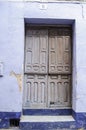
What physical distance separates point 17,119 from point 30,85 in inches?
33.4

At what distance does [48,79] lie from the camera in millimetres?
6312

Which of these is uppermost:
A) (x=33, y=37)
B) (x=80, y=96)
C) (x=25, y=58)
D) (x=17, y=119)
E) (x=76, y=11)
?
(x=76, y=11)

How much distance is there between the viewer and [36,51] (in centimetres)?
632

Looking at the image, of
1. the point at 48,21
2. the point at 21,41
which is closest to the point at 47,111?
the point at 21,41

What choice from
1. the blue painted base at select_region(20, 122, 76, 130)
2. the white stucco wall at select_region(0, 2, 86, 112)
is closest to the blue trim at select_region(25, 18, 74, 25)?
the white stucco wall at select_region(0, 2, 86, 112)

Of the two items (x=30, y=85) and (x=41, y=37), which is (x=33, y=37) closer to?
(x=41, y=37)

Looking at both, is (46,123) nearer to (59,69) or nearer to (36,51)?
(59,69)

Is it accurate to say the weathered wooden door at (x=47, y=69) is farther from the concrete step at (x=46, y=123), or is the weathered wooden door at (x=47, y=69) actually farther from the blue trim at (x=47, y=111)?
the concrete step at (x=46, y=123)

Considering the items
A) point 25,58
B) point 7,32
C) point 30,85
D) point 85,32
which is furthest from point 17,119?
point 85,32

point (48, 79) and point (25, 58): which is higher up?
point (25, 58)

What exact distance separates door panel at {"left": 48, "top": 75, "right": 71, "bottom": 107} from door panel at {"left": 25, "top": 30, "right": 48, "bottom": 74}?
329mm

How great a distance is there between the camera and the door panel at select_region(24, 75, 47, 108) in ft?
20.4

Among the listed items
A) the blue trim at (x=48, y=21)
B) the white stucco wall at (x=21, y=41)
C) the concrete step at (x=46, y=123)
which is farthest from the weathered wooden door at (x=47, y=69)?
the concrete step at (x=46, y=123)

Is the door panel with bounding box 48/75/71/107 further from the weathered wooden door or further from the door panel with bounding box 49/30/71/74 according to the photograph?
the door panel with bounding box 49/30/71/74
